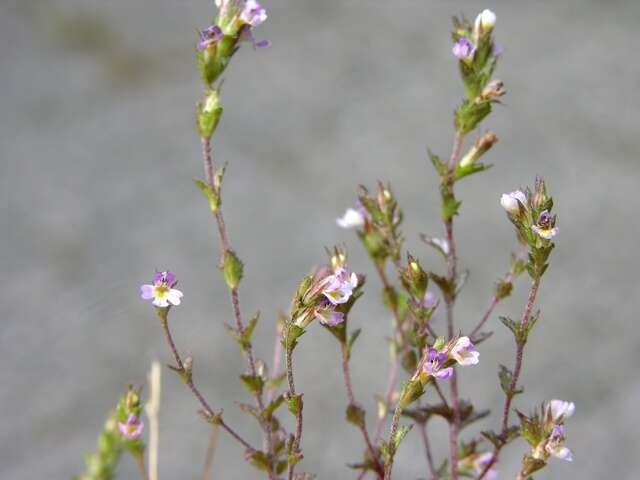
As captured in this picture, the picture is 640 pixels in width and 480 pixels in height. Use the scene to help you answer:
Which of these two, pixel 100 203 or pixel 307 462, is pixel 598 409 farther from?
pixel 100 203

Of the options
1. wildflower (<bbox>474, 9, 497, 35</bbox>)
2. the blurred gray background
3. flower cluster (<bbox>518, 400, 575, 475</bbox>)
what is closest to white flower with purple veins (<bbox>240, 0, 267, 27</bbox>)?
wildflower (<bbox>474, 9, 497, 35</bbox>)

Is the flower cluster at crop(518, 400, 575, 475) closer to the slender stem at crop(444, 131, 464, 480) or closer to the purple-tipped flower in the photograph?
the slender stem at crop(444, 131, 464, 480)

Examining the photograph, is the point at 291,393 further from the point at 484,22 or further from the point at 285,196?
the point at 285,196

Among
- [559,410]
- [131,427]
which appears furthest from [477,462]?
[131,427]

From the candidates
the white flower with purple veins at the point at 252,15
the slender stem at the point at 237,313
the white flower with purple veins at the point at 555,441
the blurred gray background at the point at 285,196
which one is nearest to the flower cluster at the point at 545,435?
the white flower with purple veins at the point at 555,441

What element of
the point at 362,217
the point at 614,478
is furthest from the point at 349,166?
the point at 362,217
